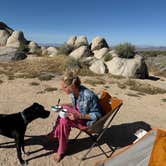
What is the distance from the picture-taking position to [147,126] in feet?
23.4

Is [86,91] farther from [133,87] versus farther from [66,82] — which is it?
[133,87]

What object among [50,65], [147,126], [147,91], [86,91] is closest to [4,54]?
[50,65]

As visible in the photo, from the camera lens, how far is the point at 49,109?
26.1ft

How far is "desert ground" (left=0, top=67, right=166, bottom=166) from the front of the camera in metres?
5.00

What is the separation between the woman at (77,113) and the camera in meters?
4.84

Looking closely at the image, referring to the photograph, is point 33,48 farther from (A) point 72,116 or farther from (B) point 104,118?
(B) point 104,118

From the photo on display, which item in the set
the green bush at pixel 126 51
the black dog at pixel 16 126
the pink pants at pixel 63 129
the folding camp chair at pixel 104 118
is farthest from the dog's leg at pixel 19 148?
the green bush at pixel 126 51

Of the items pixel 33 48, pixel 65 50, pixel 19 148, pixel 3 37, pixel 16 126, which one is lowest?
pixel 33 48

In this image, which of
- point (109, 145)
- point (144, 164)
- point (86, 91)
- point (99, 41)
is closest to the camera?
point (144, 164)

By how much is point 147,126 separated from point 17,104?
349cm

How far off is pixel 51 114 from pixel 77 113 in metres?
2.44

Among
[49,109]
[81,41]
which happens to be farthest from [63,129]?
[81,41]

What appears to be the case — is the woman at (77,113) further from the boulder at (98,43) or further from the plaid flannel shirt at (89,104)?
the boulder at (98,43)

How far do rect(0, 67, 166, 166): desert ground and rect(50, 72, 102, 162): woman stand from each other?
36 centimetres
